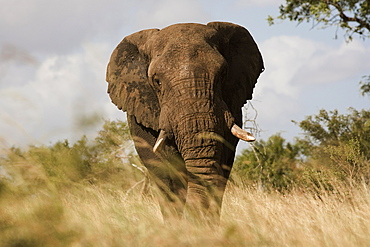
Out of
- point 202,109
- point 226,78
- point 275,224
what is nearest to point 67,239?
point 275,224

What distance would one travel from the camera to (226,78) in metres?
7.60

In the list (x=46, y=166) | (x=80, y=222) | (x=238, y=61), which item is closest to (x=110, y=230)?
(x=80, y=222)

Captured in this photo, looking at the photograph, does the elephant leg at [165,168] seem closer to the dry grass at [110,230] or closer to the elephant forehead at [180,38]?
the elephant forehead at [180,38]

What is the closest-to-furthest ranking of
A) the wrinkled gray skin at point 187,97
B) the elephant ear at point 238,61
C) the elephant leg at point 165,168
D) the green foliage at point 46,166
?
the green foliage at point 46,166
the wrinkled gray skin at point 187,97
the elephant leg at point 165,168
the elephant ear at point 238,61

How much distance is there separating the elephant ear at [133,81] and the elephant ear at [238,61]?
3.02ft

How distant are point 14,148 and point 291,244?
1.95 m

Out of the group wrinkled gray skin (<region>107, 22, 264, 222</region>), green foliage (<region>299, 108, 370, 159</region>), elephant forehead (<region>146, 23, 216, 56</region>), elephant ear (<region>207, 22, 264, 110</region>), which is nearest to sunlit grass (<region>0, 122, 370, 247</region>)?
wrinkled gray skin (<region>107, 22, 264, 222</region>)

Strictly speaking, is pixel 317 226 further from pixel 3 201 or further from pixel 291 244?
pixel 3 201

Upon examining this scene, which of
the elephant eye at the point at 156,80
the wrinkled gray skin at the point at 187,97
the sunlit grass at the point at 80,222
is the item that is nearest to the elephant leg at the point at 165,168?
the wrinkled gray skin at the point at 187,97

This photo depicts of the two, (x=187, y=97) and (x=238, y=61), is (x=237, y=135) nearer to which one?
(x=187, y=97)

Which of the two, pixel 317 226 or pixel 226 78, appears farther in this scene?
pixel 226 78

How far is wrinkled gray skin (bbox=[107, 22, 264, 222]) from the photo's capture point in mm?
6660

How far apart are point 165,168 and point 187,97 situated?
131 centimetres

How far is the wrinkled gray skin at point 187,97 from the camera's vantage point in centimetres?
666
